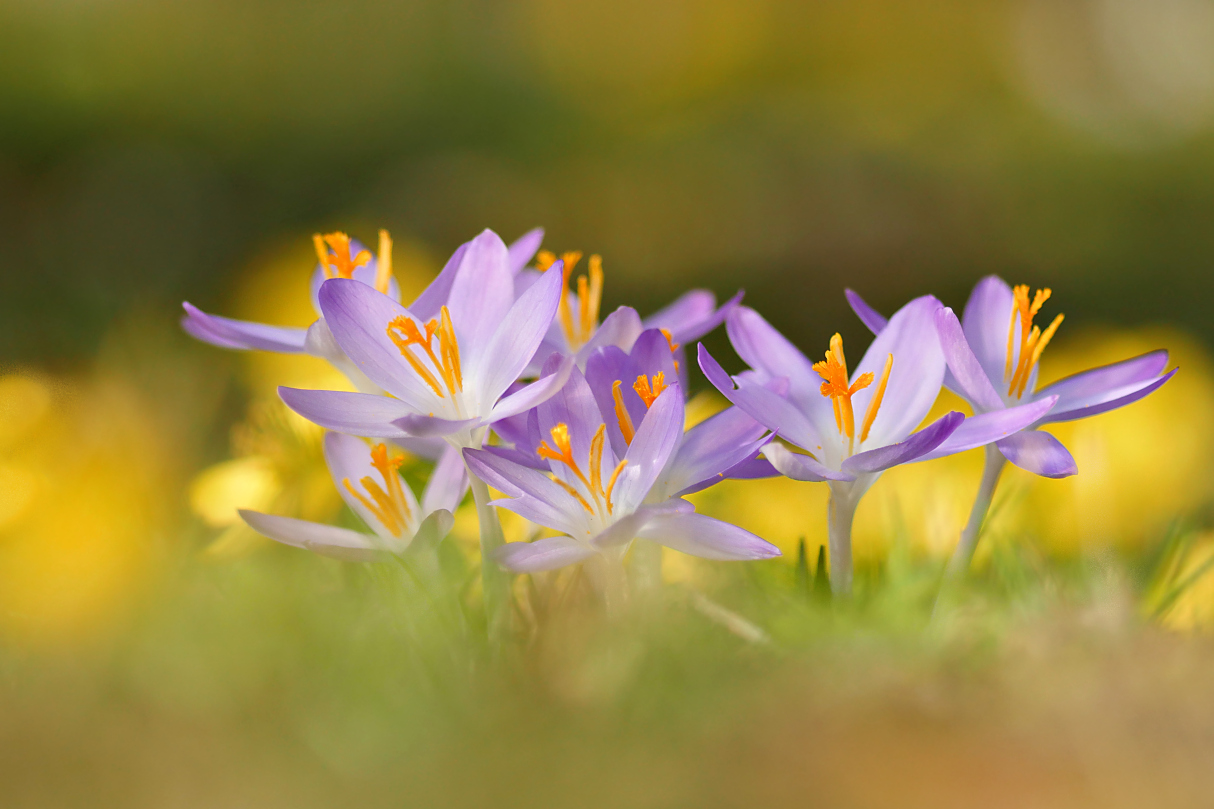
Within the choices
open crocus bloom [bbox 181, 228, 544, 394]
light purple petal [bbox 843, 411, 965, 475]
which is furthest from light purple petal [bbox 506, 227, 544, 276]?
light purple petal [bbox 843, 411, 965, 475]

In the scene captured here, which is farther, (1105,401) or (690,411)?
(690,411)

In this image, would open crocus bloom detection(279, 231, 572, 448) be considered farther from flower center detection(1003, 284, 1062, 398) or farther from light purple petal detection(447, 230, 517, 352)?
flower center detection(1003, 284, 1062, 398)

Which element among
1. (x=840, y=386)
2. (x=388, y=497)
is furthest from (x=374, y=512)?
(x=840, y=386)

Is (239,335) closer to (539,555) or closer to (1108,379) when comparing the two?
(539,555)

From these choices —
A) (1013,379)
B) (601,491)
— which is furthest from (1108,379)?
(601,491)

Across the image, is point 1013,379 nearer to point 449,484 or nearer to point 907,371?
point 907,371
